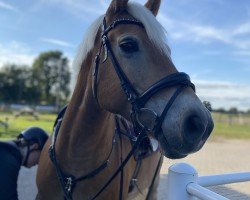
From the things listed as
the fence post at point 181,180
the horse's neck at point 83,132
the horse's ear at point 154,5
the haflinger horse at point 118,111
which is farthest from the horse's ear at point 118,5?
the fence post at point 181,180

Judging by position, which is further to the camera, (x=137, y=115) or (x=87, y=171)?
(x=87, y=171)

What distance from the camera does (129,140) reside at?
3189 mm

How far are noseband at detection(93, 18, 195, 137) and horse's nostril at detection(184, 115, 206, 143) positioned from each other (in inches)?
6.1

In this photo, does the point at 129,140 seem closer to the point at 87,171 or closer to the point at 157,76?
the point at 87,171

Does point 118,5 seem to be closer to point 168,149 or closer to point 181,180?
point 168,149

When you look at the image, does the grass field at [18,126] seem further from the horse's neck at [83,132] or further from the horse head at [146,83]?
the horse head at [146,83]

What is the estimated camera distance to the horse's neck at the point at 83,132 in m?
2.64

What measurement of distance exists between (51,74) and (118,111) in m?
74.0

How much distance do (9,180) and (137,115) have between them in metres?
1.26

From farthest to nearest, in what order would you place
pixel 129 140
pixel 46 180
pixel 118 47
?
1. pixel 129 140
2. pixel 46 180
3. pixel 118 47

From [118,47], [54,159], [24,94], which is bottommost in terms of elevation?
[54,159]

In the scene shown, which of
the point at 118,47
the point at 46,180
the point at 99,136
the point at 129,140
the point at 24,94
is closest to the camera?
the point at 118,47

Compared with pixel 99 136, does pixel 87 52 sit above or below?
above

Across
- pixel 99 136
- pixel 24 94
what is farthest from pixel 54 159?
pixel 24 94
